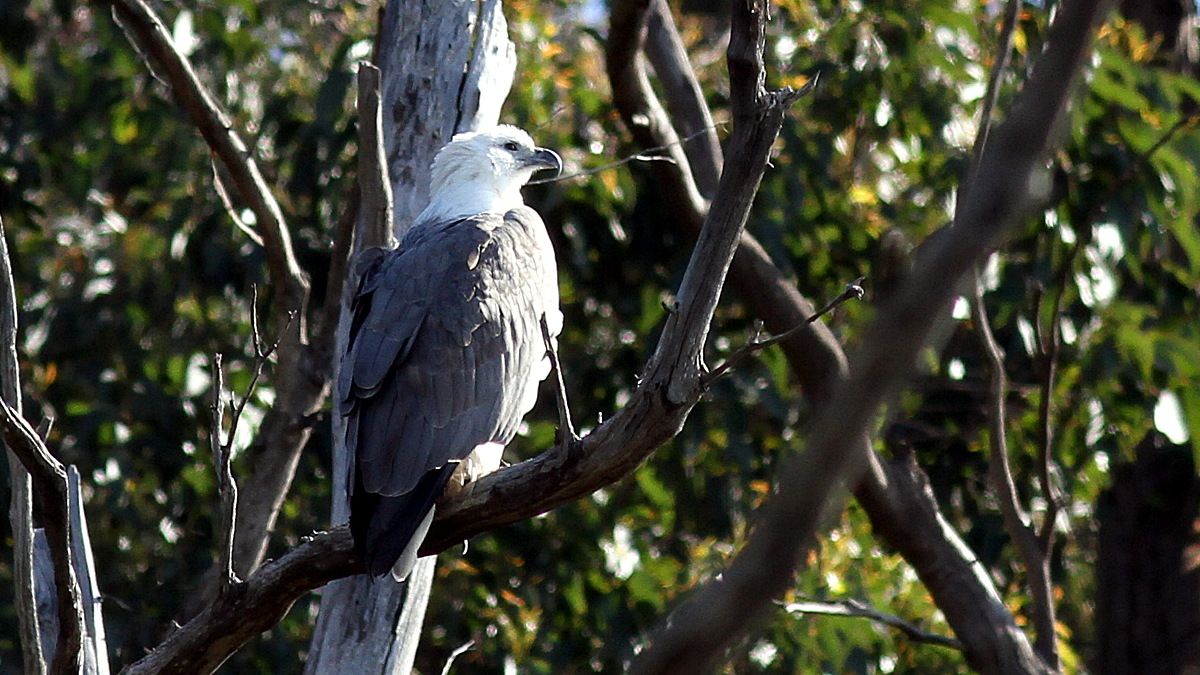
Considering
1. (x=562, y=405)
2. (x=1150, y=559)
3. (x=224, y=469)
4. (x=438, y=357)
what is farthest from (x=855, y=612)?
(x=224, y=469)

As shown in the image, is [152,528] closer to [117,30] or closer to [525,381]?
[117,30]

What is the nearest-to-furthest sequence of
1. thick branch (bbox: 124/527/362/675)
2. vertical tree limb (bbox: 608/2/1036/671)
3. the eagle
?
thick branch (bbox: 124/527/362/675) < the eagle < vertical tree limb (bbox: 608/2/1036/671)

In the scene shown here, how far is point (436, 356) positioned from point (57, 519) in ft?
4.47

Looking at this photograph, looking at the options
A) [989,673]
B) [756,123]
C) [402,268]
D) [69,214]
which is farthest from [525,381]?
[69,214]

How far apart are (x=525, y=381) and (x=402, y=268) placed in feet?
1.46

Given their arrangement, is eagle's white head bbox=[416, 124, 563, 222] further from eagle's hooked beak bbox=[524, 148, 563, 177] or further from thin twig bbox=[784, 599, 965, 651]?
thin twig bbox=[784, 599, 965, 651]

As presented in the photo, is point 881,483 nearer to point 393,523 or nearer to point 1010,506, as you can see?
point 1010,506

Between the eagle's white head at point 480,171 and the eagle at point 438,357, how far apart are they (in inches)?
0.5

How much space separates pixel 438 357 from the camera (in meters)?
3.91

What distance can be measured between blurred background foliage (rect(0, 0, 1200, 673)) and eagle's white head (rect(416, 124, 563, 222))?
897 mm

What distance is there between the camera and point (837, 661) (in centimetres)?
524

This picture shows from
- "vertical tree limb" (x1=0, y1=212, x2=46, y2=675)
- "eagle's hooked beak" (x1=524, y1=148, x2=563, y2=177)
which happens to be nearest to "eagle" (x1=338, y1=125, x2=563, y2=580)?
"eagle's hooked beak" (x1=524, y1=148, x2=563, y2=177)

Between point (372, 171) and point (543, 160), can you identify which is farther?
point (543, 160)

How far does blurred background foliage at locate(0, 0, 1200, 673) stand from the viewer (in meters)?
5.61
